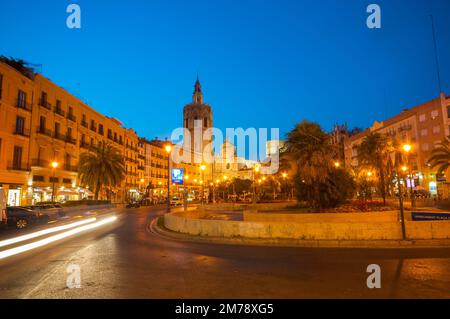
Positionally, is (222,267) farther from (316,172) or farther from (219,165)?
(219,165)

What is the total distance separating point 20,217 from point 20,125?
21127mm

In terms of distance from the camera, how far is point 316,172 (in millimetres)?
21688

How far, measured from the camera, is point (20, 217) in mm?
19891

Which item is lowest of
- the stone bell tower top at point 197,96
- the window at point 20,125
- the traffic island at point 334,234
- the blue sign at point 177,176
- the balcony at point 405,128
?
the traffic island at point 334,234

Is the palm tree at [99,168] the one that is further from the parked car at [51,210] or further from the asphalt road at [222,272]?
the asphalt road at [222,272]

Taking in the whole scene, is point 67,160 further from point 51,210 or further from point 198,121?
point 198,121

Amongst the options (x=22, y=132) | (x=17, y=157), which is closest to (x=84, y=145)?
(x=22, y=132)

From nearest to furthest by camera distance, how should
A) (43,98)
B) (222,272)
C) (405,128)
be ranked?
(222,272)
(43,98)
(405,128)

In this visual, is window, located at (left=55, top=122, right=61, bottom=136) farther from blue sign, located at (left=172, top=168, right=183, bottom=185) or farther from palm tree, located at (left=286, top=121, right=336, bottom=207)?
palm tree, located at (left=286, top=121, right=336, bottom=207)

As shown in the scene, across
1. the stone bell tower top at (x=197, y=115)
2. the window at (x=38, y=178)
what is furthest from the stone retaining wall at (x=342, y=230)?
the stone bell tower top at (x=197, y=115)

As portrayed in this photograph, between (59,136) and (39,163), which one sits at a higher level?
(59,136)

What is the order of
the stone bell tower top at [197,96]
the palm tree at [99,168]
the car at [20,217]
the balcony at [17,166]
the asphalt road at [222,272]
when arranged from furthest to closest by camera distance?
1. the stone bell tower top at [197,96]
2. the palm tree at [99,168]
3. the balcony at [17,166]
4. the car at [20,217]
5. the asphalt road at [222,272]

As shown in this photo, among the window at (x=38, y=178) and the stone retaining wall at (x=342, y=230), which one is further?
the window at (x=38, y=178)

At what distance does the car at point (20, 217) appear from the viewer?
19300 millimetres
